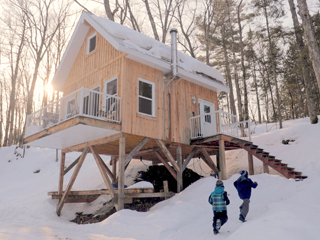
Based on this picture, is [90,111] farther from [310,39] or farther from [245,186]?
[310,39]

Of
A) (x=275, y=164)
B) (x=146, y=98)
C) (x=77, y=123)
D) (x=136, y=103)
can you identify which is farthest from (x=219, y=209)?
(x=275, y=164)

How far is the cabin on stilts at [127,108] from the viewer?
38.6 ft

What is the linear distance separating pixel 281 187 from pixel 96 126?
7.48m

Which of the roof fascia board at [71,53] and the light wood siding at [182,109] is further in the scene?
the roof fascia board at [71,53]

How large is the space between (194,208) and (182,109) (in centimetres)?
546

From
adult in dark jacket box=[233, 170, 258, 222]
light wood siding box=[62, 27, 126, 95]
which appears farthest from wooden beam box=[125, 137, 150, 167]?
adult in dark jacket box=[233, 170, 258, 222]

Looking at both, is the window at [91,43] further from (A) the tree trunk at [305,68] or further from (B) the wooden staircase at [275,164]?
(A) the tree trunk at [305,68]

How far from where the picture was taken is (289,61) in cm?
2931

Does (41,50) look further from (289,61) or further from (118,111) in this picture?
(289,61)

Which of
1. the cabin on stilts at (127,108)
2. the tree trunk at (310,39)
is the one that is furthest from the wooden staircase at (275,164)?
the tree trunk at (310,39)

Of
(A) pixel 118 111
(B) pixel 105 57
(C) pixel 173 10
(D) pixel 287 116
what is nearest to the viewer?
(A) pixel 118 111

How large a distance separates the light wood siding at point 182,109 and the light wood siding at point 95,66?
318cm

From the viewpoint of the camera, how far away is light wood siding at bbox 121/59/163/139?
11.9 meters

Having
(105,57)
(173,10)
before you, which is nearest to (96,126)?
(105,57)
